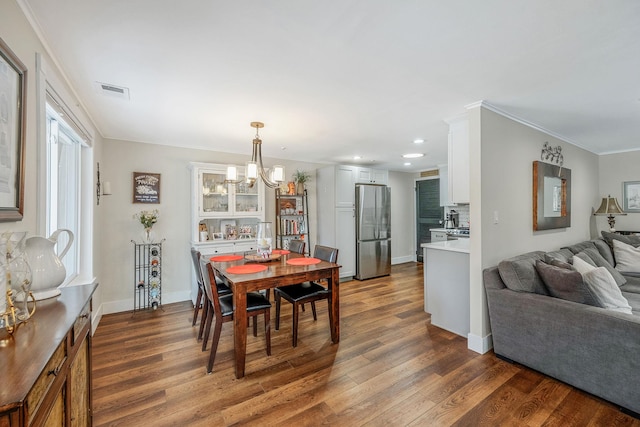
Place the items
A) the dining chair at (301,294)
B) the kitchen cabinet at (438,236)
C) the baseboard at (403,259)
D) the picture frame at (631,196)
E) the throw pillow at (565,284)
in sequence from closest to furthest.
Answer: the throw pillow at (565,284), the dining chair at (301,294), the picture frame at (631,196), the kitchen cabinet at (438,236), the baseboard at (403,259)

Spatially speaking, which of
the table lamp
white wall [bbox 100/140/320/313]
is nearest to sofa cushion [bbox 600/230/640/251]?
the table lamp

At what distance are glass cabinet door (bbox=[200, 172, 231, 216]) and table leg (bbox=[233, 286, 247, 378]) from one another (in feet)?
→ 6.80

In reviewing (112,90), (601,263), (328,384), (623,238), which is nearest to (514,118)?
(601,263)

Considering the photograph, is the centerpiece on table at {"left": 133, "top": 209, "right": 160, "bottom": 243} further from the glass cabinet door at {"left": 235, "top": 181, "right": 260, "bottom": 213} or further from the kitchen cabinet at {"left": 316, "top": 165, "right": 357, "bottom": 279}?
the kitchen cabinet at {"left": 316, "top": 165, "right": 357, "bottom": 279}

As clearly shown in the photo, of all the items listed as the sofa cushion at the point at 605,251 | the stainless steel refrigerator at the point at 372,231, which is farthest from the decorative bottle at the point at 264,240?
the sofa cushion at the point at 605,251

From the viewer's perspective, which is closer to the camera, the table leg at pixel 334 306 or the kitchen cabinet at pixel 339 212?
the table leg at pixel 334 306

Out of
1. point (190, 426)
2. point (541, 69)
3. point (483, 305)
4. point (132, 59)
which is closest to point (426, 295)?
point (483, 305)

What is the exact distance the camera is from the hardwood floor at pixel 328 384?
1789 mm

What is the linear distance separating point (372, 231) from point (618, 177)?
401 centimetres

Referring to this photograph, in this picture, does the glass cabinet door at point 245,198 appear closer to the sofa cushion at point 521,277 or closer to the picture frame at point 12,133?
the picture frame at point 12,133

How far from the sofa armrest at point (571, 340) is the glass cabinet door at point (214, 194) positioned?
342 cm

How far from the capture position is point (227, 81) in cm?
211

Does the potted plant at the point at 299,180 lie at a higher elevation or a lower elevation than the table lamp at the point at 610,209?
higher

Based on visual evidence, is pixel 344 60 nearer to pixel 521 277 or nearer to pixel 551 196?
pixel 521 277
